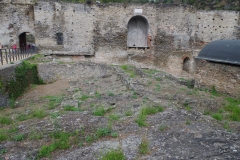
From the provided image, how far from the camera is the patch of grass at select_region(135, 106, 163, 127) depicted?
6.80 metres

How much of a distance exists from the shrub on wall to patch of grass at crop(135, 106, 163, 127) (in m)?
6.29

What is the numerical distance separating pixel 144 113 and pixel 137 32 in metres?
16.1

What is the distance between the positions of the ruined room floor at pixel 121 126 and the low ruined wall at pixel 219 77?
5.06 feet

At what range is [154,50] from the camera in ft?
71.4

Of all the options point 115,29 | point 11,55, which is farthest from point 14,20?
point 115,29

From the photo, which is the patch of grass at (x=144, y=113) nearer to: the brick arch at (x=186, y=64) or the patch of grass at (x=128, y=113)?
the patch of grass at (x=128, y=113)

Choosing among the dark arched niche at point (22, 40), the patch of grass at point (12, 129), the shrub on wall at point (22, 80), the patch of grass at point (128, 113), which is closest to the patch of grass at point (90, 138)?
the patch of grass at point (128, 113)

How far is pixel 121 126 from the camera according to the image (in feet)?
22.1

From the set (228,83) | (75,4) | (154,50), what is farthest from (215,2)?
(228,83)

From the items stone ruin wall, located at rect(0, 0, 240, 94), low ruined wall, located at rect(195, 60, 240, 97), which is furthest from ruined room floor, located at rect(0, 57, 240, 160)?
stone ruin wall, located at rect(0, 0, 240, 94)

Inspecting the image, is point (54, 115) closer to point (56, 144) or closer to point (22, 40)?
point (56, 144)

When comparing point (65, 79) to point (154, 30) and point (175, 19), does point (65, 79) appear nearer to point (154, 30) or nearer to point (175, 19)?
point (154, 30)

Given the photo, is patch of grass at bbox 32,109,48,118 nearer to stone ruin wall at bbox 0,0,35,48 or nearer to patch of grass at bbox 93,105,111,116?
patch of grass at bbox 93,105,111,116

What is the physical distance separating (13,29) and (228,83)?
1810 centimetres
